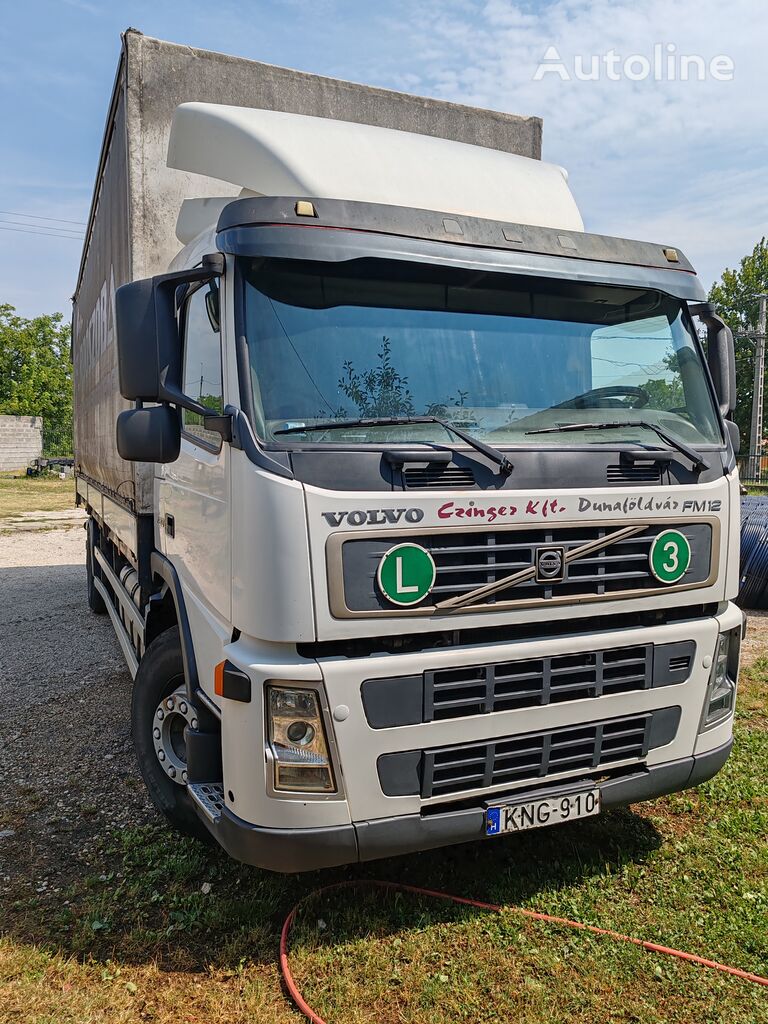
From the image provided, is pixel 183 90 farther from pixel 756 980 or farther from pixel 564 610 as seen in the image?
pixel 756 980

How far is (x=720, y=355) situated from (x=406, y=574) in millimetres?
1952

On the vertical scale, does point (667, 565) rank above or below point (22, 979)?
above

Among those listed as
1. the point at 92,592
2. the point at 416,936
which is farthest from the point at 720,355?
the point at 92,592

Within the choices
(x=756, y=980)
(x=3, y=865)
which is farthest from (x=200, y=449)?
(x=756, y=980)

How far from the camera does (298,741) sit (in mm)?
2750

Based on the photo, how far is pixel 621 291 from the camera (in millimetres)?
3504

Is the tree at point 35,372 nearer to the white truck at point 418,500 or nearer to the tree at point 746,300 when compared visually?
the tree at point 746,300

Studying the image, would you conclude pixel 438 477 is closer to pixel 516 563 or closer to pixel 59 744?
pixel 516 563

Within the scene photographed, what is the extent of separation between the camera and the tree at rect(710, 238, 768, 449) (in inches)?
1704

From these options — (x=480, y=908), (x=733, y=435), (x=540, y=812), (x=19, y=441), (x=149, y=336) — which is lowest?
(x=19, y=441)

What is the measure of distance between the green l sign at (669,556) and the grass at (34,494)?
20028mm

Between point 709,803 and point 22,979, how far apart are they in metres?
3.31

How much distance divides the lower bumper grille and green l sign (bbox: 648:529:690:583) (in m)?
0.56

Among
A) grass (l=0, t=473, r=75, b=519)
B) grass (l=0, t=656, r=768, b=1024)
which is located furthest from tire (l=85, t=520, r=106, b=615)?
grass (l=0, t=473, r=75, b=519)
